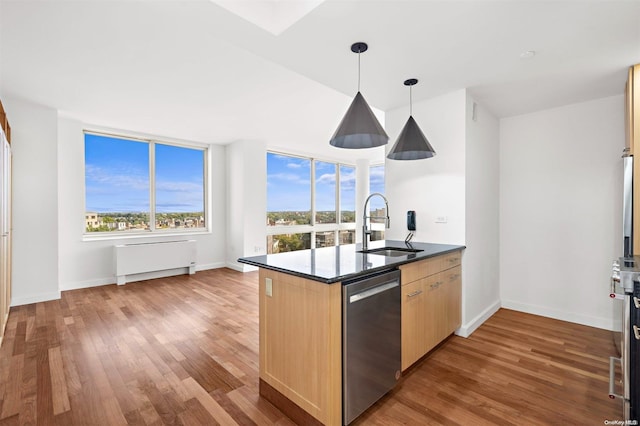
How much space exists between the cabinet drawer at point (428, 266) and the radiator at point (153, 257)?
4823mm

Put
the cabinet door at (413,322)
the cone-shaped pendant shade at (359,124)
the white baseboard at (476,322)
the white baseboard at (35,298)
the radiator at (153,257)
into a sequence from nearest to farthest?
the cone-shaped pendant shade at (359,124), the cabinet door at (413,322), the white baseboard at (476,322), the white baseboard at (35,298), the radiator at (153,257)

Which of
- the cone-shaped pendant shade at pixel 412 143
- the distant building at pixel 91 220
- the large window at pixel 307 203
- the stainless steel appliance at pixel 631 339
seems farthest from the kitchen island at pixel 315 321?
the large window at pixel 307 203

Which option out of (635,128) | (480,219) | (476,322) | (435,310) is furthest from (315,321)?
(635,128)

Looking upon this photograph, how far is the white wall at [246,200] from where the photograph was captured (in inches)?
240

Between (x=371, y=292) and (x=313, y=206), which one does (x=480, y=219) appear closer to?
(x=371, y=292)

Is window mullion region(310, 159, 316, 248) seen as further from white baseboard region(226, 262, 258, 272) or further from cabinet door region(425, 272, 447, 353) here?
cabinet door region(425, 272, 447, 353)

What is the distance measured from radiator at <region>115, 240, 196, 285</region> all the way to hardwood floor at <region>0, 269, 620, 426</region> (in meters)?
1.35

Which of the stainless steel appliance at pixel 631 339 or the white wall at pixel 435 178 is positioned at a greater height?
the white wall at pixel 435 178

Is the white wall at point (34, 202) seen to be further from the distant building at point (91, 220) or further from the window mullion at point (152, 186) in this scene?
the window mullion at point (152, 186)

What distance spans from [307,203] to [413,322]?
5685 millimetres

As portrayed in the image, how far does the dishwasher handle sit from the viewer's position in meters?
1.72

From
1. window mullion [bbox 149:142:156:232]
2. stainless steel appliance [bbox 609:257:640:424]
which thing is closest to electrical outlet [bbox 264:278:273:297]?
stainless steel appliance [bbox 609:257:640:424]

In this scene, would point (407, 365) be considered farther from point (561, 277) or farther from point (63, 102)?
point (63, 102)

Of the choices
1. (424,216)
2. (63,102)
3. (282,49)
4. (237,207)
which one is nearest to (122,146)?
(63,102)
